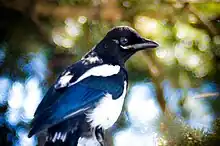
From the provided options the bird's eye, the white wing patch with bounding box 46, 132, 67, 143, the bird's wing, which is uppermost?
the bird's eye

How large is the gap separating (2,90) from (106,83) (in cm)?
27

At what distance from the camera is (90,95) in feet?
3.83

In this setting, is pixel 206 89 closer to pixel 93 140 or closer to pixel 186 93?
pixel 186 93

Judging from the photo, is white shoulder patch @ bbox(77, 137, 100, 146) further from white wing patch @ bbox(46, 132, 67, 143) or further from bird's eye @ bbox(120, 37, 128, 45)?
bird's eye @ bbox(120, 37, 128, 45)

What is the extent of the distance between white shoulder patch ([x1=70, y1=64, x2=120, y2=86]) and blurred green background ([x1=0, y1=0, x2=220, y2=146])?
0.07m

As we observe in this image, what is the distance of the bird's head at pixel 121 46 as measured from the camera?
1.21 meters

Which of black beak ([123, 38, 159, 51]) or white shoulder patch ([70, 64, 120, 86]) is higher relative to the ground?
black beak ([123, 38, 159, 51])

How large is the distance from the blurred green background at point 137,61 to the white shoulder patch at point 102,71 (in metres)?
0.07

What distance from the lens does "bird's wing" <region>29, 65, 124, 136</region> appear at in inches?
44.7

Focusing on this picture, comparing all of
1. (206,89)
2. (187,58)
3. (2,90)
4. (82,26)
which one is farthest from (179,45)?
(2,90)

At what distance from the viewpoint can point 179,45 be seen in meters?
1.35

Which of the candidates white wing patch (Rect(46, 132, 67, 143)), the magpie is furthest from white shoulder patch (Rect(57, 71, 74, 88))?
white wing patch (Rect(46, 132, 67, 143))

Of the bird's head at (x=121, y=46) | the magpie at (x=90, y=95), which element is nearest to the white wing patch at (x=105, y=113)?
the magpie at (x=90, y=95)

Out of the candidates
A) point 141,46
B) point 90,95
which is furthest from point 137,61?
point 90,95
